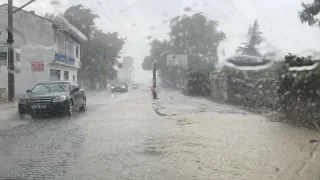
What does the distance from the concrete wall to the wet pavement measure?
22.3 m

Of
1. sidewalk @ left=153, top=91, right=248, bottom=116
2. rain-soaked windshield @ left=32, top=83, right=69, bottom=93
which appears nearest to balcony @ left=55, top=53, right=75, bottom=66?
sidewalk @ left=153, top=91, right=248, bottom=116

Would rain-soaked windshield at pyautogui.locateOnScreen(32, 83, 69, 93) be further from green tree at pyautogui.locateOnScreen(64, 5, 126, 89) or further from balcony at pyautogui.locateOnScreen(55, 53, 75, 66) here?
green tree at pyautogui.locateOnScreen(64, 5, 126, 89)

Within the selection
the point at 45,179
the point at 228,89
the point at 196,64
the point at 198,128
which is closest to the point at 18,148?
the point at 45,179

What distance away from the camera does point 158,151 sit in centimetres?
705

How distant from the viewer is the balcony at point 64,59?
33375 mm

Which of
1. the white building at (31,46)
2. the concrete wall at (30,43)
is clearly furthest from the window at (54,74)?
the concrete wall at (30,43)

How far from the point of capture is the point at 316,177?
17.6 feet

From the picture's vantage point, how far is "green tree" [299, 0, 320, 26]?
1652 cm

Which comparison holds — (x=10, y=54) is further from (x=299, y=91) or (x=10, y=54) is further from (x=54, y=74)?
(x=299, y=91)

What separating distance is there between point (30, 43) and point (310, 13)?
23266 millimetres

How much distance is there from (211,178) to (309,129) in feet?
16.3

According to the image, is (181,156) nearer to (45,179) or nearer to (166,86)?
(45,179)

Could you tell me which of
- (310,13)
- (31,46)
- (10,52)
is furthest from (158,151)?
(31,46)

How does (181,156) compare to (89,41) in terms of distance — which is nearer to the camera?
(181,156)
